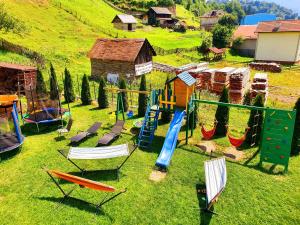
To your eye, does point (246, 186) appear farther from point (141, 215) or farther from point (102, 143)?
point (102, 143)

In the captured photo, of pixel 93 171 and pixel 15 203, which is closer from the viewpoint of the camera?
pixel 15 203

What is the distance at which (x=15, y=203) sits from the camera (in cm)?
842

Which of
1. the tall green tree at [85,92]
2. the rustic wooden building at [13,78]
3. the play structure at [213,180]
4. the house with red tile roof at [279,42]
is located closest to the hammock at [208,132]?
the play structure at [213,180]

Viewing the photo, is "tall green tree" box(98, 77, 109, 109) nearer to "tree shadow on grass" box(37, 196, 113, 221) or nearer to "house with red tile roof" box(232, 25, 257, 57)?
"tree shadow on grass" box(37, 196, 113, 221)

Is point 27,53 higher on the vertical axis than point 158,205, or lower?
higher

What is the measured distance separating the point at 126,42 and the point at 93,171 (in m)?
21.4

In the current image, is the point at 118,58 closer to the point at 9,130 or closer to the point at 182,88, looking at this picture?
the point at 182,88

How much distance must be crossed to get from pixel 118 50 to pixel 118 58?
123 centimetres

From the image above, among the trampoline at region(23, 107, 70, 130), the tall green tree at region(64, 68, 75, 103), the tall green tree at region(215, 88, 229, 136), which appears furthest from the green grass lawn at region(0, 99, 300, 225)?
the tall green tree at region(64, 68, 75, 103)

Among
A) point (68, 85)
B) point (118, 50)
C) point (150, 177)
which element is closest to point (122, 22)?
point (118, 50)

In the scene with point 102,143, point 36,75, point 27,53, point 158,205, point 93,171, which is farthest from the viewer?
point 27,53

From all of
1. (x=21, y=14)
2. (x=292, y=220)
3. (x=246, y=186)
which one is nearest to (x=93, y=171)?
(x=246, y=186)

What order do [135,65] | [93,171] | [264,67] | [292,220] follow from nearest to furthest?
1. [292,220]
2. [93,171]
3. [135,65]
4. [264,67]

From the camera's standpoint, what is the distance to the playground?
314 inches
